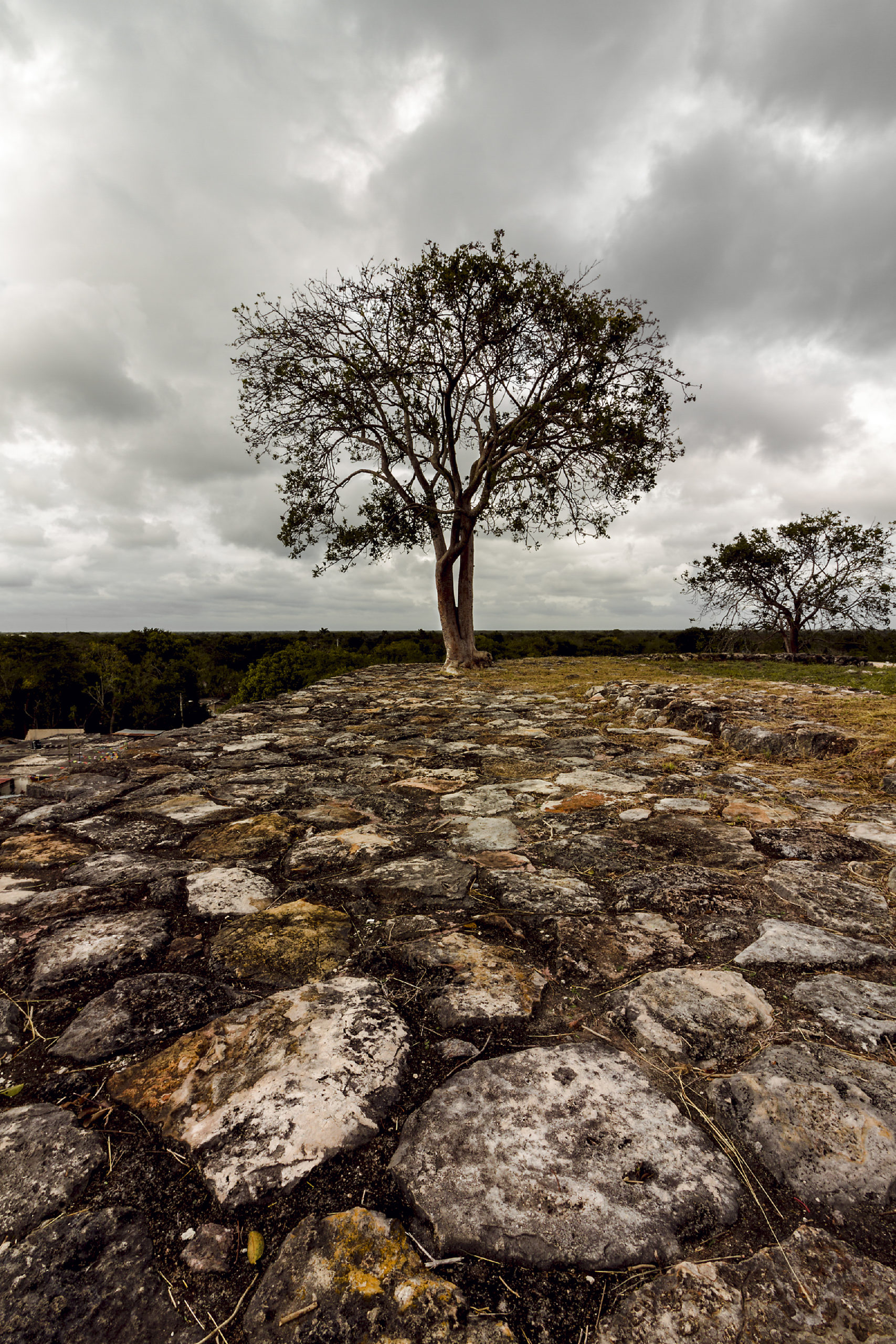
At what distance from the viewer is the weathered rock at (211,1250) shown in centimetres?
85

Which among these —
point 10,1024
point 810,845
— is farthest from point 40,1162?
point 810,845

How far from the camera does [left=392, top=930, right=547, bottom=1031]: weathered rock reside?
55.4 inches

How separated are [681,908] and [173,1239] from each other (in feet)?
5.31

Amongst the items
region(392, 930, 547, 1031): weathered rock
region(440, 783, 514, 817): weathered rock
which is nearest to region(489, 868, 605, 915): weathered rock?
region(392, 930, 547, 1031): weathered rock

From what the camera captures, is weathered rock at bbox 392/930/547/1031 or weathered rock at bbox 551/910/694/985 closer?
weathered rock at bbox 392/930/547/1031

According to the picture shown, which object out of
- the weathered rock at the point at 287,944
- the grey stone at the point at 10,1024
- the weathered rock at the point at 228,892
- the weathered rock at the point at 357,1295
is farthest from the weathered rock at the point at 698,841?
the grey stone at the point at 10,1024

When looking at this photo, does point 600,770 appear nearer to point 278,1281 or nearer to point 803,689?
point 278,1281

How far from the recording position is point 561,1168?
1000 millimetres

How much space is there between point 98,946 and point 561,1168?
1422mm

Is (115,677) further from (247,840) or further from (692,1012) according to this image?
(692,1012)

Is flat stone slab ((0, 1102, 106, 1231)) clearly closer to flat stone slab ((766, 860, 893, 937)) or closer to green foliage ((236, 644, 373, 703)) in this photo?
flat stone slab ((766, 860, 893, 937))

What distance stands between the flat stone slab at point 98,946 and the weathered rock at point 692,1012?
1.38 m

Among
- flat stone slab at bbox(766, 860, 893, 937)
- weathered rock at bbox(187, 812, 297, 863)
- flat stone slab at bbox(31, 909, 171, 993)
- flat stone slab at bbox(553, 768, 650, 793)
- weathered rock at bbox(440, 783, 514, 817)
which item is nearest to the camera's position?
flat stone slab at bbox(31, 909, 171, 993)

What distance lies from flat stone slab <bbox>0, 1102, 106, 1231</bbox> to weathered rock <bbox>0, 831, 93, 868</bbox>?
139 centimetres
